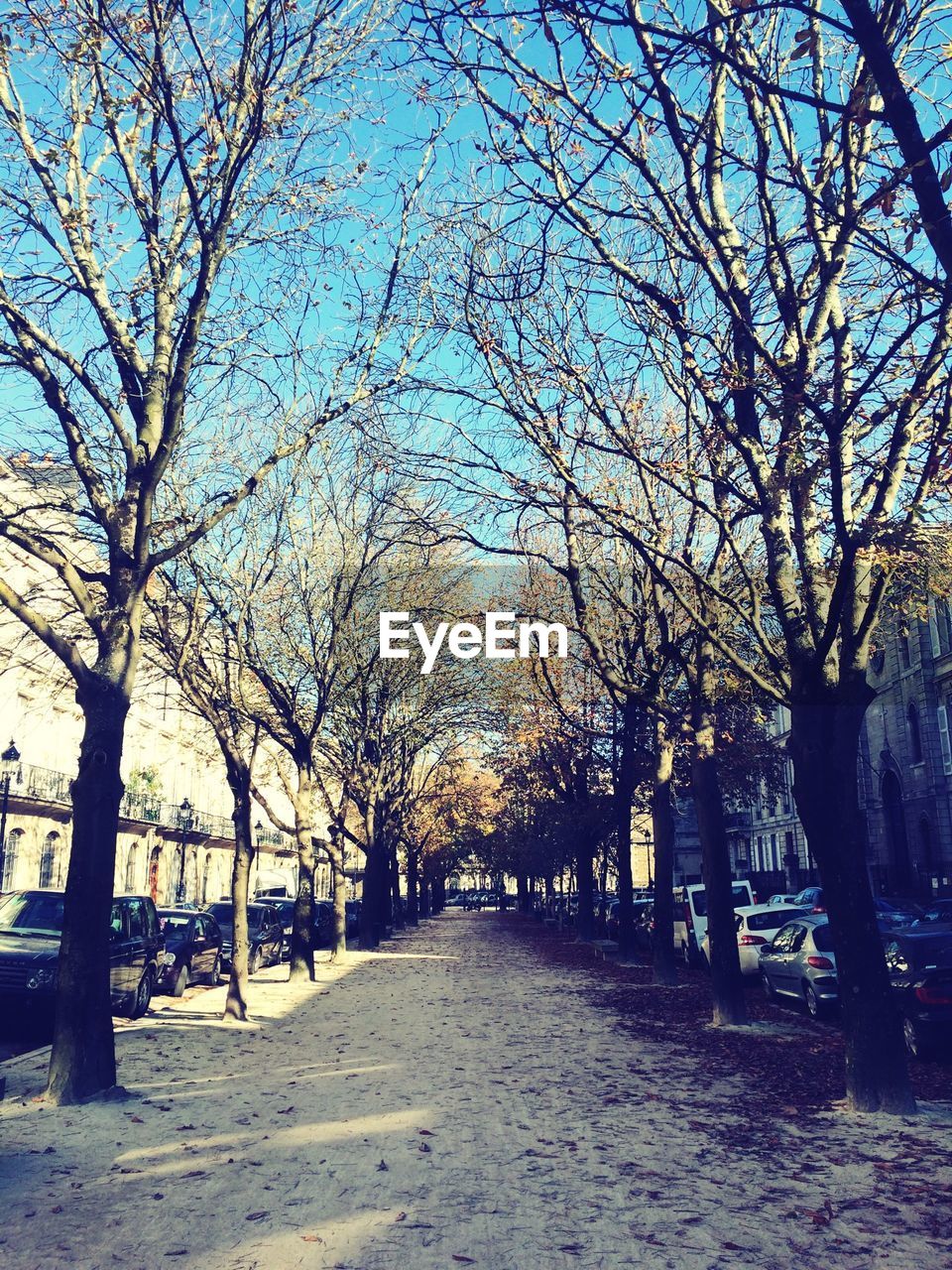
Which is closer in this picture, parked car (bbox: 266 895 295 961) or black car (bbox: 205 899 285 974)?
black car (bbox: 205 899 285 974)

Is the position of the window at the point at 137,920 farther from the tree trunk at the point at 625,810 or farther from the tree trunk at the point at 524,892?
the tree trunk at the point at 524,892

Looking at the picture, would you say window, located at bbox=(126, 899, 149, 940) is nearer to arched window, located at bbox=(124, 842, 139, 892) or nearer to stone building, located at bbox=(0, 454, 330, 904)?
stone building, located at bbox=(0, 454, 330, 904)

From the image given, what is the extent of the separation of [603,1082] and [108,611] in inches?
267

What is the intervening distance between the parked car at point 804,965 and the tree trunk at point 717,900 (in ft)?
4.38

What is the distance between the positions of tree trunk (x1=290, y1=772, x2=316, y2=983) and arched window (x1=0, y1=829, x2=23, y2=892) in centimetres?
1662

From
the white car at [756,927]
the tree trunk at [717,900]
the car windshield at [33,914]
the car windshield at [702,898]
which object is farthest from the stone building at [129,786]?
the car windshield at [702,898]

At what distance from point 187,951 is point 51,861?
63.2 ft

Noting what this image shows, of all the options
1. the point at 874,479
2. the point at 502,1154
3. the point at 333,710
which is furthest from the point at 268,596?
the point at 502,1154

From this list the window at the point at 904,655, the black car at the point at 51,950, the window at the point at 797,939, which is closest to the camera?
the black car at the point at 51,950

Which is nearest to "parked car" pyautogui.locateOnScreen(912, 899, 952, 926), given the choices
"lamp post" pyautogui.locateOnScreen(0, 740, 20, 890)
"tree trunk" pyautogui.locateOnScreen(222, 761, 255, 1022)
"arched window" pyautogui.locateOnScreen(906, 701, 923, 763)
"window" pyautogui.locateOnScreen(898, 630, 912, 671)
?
"tree trunk" pyautogui.locateOnScreen(222, 761, 255, 1022)

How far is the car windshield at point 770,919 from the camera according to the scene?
2317 cm

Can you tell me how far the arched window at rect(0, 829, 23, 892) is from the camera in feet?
119

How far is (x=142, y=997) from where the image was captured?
17.3 meters

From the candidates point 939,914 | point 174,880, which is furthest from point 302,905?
point 174,880
